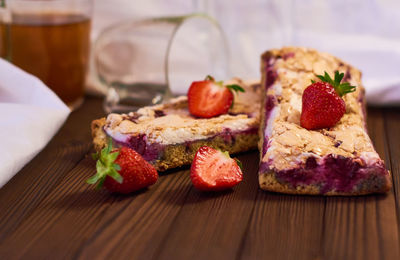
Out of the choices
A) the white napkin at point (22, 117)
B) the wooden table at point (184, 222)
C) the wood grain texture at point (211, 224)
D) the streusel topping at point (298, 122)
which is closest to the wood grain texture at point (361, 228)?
the wooden table at point (184, 222)

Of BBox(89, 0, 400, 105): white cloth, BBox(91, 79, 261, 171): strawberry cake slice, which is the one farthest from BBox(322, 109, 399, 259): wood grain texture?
BBox(89, 0, 400, 105): white cloth

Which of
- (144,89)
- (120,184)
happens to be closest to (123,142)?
(120,184)

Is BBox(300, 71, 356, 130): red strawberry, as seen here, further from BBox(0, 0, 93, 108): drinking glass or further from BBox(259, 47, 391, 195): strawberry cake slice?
BBox(0, 0, 93, 108): drinking glass

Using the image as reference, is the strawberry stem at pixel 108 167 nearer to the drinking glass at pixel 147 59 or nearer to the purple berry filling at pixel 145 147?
the purple berry filling at pixel 145 147

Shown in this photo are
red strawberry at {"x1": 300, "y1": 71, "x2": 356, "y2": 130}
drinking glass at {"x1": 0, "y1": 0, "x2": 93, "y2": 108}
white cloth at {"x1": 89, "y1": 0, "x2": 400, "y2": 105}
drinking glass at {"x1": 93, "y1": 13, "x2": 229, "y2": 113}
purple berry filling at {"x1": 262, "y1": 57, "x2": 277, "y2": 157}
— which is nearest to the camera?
red strawberry at {"x1": 300, "y1": 71, "x2": 356, "y2": 130}

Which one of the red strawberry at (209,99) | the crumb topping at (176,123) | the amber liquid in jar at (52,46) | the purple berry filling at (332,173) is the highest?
the amber liquid in jar at (52,46)
